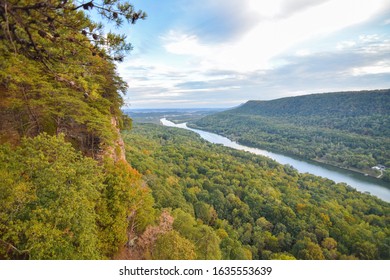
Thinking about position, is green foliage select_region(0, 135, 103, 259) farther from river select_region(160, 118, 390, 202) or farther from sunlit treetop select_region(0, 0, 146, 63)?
river select_region(160, 118, 390, 202)

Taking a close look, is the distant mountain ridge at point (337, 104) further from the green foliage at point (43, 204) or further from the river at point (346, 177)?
the green foliage at point (43, 204)

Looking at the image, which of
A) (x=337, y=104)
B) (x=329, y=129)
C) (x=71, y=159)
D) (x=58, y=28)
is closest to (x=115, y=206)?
(x=71, y=159)

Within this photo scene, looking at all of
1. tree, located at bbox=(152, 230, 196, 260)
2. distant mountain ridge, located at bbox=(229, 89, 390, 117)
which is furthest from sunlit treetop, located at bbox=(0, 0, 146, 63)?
distant mountain ridge, located at bbox=(229, 89, 390, 117)

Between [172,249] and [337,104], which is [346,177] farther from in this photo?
[337,104]

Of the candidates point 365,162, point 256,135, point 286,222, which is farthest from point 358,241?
point 256,135

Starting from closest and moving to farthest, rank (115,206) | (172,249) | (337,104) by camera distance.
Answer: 1. (115,206)
2. (172,249)
3. (337,104)
